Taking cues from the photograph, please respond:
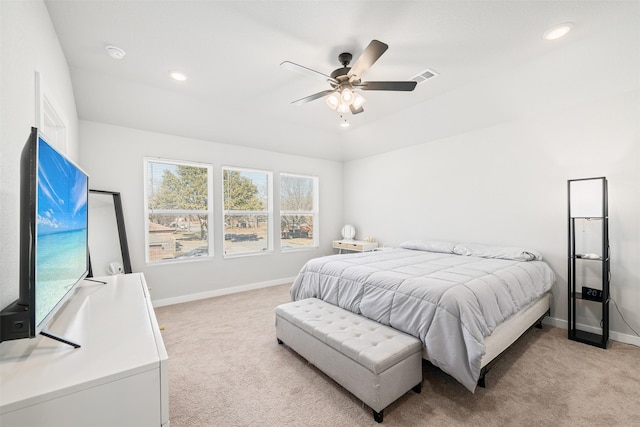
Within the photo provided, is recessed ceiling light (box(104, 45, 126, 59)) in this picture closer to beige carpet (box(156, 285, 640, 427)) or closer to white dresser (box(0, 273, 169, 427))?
white dresser (box(0, 273, 169, 427))

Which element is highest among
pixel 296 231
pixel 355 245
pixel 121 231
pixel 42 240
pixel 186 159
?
pixel 186 159

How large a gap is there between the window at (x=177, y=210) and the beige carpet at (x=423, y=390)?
5.12 ft

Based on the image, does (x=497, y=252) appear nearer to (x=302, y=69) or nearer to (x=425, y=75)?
(x=425, y=75)

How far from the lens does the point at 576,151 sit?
3.07m

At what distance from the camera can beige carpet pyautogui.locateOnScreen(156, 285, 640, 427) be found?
1.75 meters

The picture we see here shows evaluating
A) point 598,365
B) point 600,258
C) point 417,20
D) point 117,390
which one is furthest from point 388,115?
point 117,390

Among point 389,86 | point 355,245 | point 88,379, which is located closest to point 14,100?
point 88,379

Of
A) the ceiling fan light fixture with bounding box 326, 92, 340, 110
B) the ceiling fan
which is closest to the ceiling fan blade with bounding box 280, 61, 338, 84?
the ceiling fan

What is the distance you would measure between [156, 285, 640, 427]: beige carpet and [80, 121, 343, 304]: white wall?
1.32m

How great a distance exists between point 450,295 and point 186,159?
3.82 metres

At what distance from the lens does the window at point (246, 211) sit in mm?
4543

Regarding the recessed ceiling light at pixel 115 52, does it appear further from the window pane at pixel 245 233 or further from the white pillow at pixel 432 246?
the white pillow at pixel 432 246

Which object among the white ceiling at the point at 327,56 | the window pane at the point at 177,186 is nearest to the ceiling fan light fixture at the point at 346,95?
the white ceiling at the point at 327,56

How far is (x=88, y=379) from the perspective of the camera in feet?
2.72
